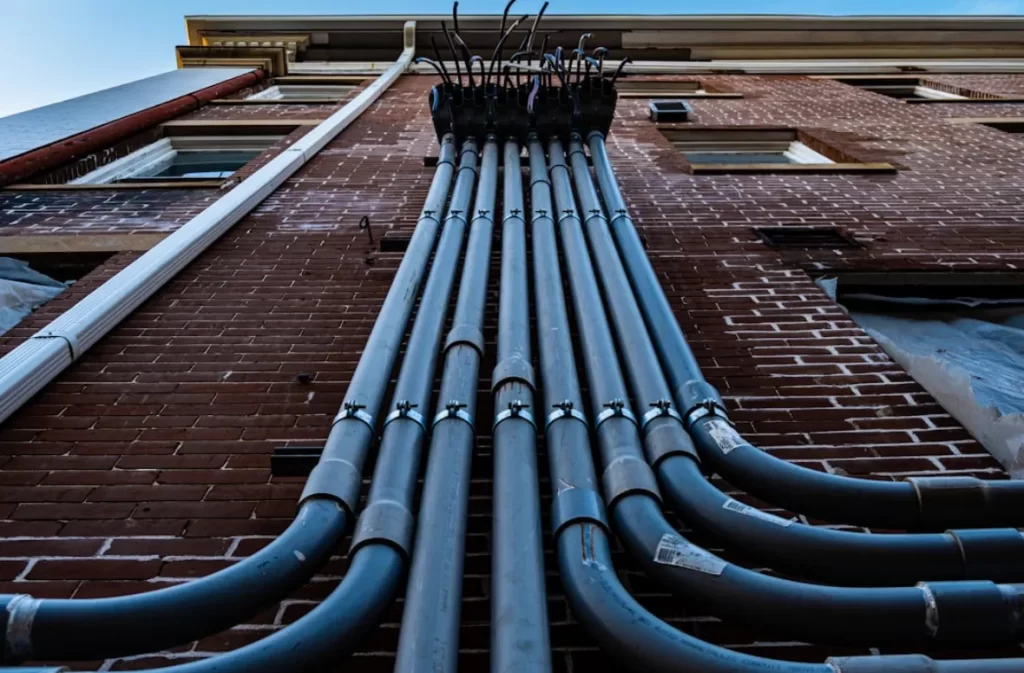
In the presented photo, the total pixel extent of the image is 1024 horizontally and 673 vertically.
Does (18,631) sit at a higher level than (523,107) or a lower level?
lower

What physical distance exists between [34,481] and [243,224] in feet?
8.61

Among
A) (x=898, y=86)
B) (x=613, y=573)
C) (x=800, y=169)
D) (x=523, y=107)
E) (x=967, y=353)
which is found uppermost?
(x=898, y=86)

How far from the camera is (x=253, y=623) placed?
2.04 metres

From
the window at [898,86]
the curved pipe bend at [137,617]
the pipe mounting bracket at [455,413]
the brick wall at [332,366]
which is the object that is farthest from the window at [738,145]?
the curved pipe bend at [137,617]

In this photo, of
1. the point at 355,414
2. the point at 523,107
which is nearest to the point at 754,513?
the point at 355,414

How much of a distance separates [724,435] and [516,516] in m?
0.80

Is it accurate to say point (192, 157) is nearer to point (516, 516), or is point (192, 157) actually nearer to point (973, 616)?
point (516, 516)

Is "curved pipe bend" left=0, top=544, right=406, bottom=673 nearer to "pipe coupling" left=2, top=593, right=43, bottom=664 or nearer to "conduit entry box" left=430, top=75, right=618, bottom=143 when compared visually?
"pipe coupling" left=2, top=593, right=43, bottom=664

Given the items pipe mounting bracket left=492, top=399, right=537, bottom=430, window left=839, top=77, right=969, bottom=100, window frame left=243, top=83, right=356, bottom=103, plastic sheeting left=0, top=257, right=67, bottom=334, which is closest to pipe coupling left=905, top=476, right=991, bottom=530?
pipe mounting bracket left=492, top=399, right=537, bottom=430

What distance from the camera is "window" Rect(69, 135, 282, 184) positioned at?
748 centimetres

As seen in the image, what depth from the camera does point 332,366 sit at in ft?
10.6

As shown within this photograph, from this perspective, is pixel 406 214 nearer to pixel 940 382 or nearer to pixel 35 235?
pixel 35 235

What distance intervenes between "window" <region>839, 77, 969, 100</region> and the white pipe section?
9769mm

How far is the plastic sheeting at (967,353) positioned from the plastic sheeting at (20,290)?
4.83 metres
